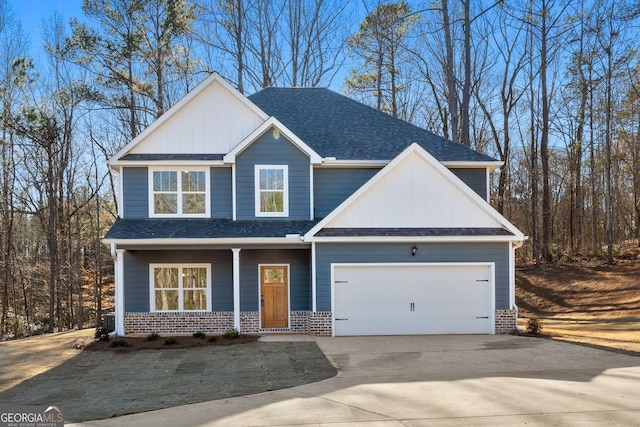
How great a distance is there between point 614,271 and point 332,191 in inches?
618

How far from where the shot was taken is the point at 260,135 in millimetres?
16500

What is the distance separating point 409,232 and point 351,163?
328cm

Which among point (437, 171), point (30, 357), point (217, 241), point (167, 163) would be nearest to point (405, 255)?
point (437, 171)

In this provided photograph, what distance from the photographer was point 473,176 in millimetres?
17812

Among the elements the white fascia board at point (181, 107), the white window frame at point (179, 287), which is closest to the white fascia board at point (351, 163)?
the white fascia board at point (181, 107)

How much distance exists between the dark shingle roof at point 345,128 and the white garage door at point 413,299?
13.1 ft

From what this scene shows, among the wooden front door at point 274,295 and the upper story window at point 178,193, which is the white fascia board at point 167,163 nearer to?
the upper story window at point 178,193

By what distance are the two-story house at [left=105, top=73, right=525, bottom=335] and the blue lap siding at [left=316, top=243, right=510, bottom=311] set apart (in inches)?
1.3

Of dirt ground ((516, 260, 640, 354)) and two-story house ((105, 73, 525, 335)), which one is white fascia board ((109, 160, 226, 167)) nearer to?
two-story house ((105, 73, 525, 335))

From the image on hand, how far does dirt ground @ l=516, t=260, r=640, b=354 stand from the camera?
15.6 meters

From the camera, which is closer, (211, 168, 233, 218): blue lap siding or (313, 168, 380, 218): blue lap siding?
(211, 168, 233, 218): blue lap siding

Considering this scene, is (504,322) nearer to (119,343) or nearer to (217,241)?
Result: (217,241)

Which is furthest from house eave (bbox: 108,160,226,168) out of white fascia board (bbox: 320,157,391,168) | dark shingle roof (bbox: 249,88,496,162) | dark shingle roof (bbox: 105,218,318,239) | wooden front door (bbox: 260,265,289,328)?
wooden front door (bbox: 260,265,289,328)

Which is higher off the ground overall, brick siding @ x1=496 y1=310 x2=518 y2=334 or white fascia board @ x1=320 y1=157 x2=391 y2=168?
white fascia board @ x1=320 y1=157 x2=391 y2=168
